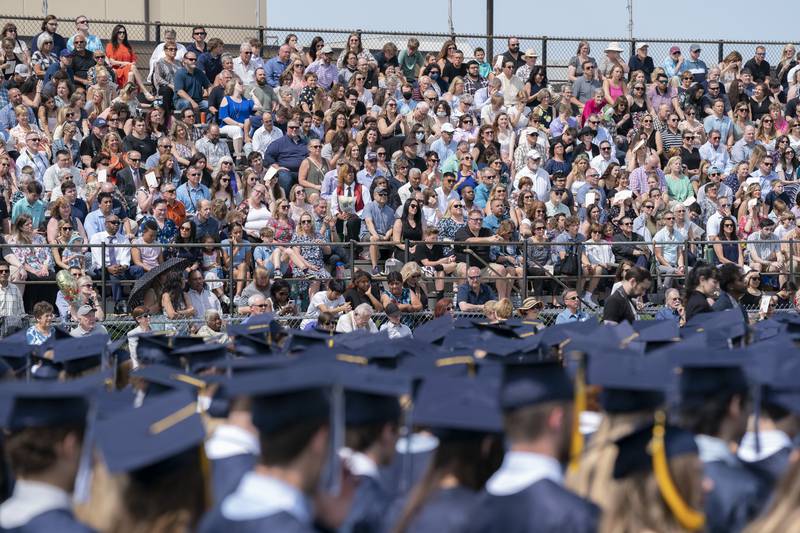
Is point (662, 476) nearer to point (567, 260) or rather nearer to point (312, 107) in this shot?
point (567, 260)

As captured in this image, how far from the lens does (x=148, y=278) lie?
1512 cm

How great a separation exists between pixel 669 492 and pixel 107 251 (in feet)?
38.5

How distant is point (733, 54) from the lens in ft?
80.7

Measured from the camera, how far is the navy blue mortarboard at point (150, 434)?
4121 mm

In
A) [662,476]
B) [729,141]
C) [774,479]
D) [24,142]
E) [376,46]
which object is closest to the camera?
[662,476]

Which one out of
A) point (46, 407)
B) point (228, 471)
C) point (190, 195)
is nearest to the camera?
point (46, 407)

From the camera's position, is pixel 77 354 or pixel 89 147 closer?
pixel 77 354

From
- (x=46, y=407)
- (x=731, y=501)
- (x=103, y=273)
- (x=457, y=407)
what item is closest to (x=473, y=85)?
(x=103, y=273)

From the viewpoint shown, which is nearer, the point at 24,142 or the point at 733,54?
the point at 24,142

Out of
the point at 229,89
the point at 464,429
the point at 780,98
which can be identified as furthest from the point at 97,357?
the point at 780,98

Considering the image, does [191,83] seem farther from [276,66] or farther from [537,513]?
[537,513]

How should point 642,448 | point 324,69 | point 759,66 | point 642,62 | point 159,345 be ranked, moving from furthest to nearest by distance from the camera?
point 759,66, point 642,62, point 324,69, point 159,345, point 642,448

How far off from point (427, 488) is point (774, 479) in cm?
148

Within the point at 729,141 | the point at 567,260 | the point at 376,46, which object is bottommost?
the point at 567,260
